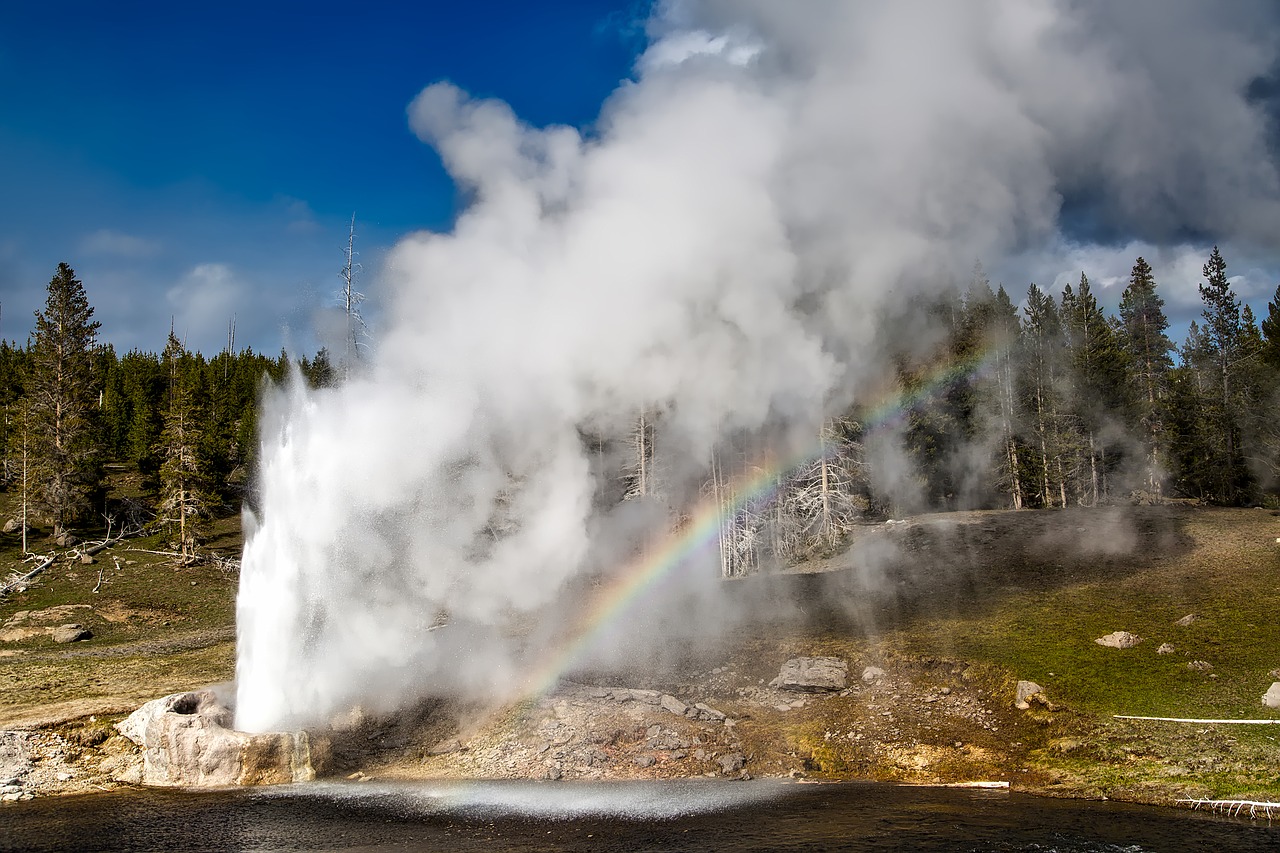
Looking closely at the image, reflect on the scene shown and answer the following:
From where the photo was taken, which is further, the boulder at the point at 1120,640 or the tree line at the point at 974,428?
the tree line at the point at 974,428

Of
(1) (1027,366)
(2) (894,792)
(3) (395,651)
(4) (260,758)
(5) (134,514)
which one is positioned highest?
(1) (1027,366)

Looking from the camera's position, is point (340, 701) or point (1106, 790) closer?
point (1106, 790)

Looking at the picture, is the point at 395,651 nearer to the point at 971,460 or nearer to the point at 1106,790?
the point at 1106,790

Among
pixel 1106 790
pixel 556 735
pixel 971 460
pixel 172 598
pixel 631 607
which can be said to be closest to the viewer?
pixel 1106 790

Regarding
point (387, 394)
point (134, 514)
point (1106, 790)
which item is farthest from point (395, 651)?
point (134, 514)

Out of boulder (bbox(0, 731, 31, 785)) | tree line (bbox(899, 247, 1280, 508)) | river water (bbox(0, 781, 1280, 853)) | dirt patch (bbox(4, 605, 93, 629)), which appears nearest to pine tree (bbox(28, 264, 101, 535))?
dirt patch (bbox(4, 605, 93, 629))

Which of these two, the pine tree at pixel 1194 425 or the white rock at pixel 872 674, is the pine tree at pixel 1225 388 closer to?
the pine tree at pixel 1194 425

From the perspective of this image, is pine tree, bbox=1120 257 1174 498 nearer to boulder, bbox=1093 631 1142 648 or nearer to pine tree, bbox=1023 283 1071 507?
pine tree, bbox=1023 283 1071 507

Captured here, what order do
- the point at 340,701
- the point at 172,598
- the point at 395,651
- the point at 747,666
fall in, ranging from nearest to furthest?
the point at 340,701, the point at 395,651, the point at 747,666, the point at 172,598

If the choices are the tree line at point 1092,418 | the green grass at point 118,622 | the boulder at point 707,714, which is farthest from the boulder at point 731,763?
the tree line at point 1092,418

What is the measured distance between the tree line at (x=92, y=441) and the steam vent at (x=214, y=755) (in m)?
21.3

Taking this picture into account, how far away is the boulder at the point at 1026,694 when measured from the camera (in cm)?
2073

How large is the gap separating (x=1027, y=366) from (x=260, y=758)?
57.6 meters

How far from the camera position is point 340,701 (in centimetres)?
2162
